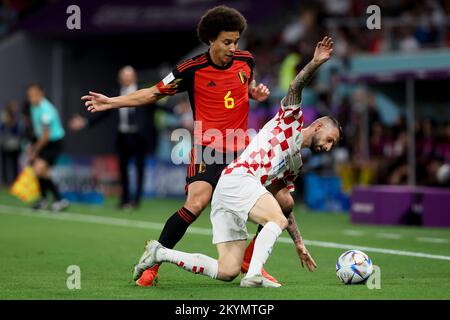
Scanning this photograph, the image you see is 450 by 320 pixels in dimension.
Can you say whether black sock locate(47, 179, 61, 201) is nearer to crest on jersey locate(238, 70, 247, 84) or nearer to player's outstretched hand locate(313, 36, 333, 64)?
crest on jersey locate(238, 70, 247, 84)

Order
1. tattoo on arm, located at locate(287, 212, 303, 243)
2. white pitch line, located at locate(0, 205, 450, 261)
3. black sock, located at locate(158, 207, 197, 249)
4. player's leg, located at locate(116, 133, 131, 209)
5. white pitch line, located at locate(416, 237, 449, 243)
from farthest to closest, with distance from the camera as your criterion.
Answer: player's leg, located at locate(116, 133, 131, 209) < white pitch line, located at locate(416, 237, 449, 243) < white pitch line, located at locate(0, 205, 450, 261) < black sock, located at locate(158, 207, 197, 249) < tattoo on arm, located at locate(287, 212, 303, 243)

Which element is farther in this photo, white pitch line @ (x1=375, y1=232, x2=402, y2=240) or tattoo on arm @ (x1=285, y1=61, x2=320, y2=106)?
white pitch line @ (x1=375, y1=232, x2=402, y2=240)

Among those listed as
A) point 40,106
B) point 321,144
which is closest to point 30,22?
point 40,106

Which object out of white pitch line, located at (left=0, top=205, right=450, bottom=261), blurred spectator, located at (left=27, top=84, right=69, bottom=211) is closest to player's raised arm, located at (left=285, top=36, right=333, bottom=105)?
white pitch line, located at (left=0, top=205, right=450, bottom=261)

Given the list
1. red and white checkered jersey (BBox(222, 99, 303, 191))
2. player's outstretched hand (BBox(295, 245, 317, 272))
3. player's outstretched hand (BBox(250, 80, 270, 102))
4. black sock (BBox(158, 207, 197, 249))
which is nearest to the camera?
red and white checkered jersey (BBox(222, 99, 303, 191))

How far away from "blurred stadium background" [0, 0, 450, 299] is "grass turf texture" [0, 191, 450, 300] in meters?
0.42

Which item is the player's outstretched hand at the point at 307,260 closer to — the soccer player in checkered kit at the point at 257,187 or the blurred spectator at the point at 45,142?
the soccer player in checkered kit at the point at 257,187

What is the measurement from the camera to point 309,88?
24.7 metres

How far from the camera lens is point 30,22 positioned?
3012 centimetres

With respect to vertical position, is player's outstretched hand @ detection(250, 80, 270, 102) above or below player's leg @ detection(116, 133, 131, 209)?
above

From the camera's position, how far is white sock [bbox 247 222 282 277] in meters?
8.76

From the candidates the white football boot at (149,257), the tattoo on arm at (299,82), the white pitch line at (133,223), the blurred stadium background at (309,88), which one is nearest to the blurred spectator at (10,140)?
the blurred stadium background at (309,88)

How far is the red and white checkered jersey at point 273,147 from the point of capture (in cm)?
914
